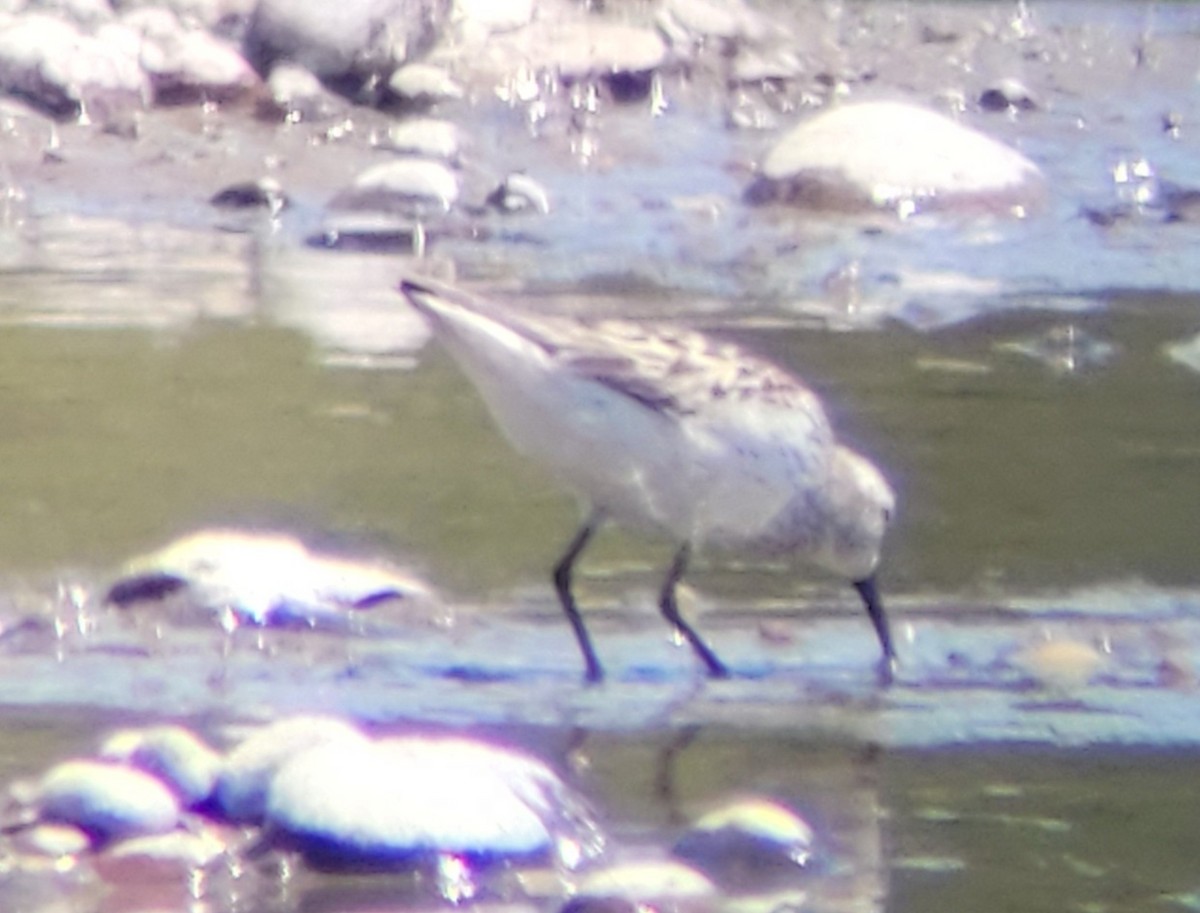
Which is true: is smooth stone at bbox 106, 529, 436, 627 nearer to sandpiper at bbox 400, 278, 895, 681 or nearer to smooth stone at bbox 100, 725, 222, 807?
sandpiper at bbox 400, 278, 895, 681

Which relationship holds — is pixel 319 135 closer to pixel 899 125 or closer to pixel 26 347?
pixel 899 125

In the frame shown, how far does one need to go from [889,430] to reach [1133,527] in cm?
92

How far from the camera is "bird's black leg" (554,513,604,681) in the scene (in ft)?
19.8

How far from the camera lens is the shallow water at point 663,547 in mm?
5285

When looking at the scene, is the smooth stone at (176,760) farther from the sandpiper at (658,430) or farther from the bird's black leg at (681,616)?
the bird's black leg at (681,616)

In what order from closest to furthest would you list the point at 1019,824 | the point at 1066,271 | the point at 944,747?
the point at 1019,824
the point at 944,747
the point at 1066,271

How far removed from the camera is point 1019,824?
5051mm

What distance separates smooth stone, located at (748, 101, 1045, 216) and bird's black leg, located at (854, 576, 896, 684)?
182 inches

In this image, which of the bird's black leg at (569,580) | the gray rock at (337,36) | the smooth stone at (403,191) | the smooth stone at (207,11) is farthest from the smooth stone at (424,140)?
the bird's black leg at (569,580)

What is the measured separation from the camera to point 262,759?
16.1 feet

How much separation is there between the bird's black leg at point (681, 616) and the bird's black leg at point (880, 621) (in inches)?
12.1

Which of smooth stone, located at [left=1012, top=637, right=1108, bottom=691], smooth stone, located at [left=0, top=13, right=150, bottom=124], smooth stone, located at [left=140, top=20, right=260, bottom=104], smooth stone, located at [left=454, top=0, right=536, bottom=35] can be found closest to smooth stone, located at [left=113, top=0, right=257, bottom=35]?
smooth stone, located at [left=140, top=20, right=260, bottom=104]

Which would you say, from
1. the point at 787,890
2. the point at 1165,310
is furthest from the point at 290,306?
the point at 787,890

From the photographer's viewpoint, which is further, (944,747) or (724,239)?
(724,239)
